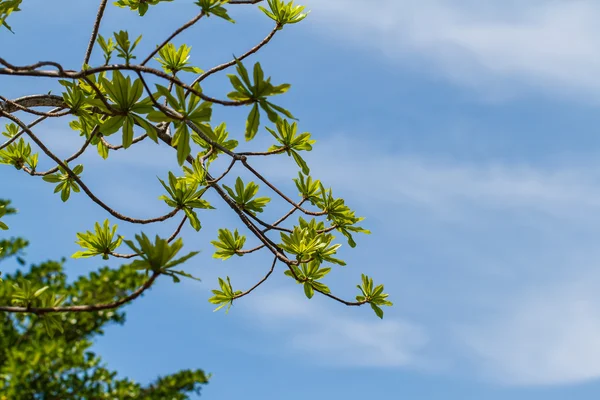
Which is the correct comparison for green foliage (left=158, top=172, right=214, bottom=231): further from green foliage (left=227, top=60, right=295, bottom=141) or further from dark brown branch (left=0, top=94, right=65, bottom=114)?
green foliage (left=227, top=60, right=295, bottom=141)

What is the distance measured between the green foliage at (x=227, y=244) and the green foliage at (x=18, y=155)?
1443mm

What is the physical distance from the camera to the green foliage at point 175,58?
429 cm

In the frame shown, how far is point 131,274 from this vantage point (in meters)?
11.1

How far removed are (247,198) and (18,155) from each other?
1.70 metres

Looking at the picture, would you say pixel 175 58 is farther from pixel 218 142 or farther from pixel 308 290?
pixel 308 290

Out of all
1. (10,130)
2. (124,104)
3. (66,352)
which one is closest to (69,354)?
(66,352)

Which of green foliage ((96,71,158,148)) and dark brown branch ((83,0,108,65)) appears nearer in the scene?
green foliage ((96,71,158,148))

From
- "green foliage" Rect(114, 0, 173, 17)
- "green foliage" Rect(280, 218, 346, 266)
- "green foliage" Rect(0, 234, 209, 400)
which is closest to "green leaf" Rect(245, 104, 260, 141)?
"green foliage" Rect(280, 218, 346, 266)

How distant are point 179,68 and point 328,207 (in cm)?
139

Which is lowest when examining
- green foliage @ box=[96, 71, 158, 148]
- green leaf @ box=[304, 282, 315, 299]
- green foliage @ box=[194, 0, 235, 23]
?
green leaf @ box=[304, 282, 315, 299]

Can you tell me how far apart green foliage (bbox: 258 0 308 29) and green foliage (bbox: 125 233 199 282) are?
2.33m

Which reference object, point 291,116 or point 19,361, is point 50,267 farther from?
point 291,116

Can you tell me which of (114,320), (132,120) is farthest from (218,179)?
(114,320)

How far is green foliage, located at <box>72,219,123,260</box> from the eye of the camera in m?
3.93
